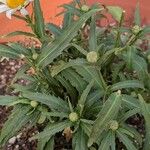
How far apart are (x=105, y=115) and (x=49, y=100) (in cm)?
29

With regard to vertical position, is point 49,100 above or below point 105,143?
above

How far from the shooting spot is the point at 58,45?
199 centimetres

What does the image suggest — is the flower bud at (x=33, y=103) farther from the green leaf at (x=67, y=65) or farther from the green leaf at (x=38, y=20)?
the green leaf at (x=38, y=20)

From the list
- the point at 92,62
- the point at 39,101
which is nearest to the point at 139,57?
the point at 92,62

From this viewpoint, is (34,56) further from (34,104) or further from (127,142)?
(127,142)

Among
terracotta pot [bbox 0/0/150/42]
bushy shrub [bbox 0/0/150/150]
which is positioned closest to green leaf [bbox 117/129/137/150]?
bushy shrub [bbox 0/0/150/150]

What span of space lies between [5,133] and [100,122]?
446 millimetres

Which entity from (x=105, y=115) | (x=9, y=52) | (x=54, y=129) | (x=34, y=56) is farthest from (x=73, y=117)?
(x=9, y=52)

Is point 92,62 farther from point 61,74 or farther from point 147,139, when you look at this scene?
point 147,139

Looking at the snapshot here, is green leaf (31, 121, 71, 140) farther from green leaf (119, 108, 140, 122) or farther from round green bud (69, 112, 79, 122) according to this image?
green leaf (119, 108, 140, 122)

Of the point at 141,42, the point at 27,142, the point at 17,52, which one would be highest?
the point at 17,52

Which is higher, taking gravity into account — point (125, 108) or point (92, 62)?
point (92, 62)

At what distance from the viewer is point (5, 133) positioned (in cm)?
204

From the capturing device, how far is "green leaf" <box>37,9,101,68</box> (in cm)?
196
